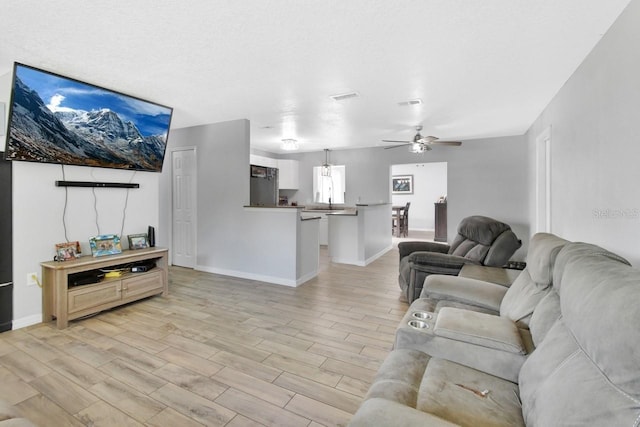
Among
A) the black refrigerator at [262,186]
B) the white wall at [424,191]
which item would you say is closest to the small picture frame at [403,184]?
the white wall at [424,191]

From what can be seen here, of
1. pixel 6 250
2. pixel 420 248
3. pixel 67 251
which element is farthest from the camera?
pixel 420 248

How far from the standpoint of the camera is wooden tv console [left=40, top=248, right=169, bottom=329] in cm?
284

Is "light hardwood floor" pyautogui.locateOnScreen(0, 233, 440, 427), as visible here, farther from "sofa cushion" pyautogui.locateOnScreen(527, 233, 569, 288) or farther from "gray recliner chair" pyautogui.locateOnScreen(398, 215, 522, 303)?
"sofa cushion" pyautogui.locateOnScreen(527, 233, 569, 288)

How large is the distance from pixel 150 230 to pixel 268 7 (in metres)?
3.22

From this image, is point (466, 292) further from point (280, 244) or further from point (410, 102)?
point (280, 244)

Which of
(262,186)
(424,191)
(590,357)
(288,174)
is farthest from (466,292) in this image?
(424,191)

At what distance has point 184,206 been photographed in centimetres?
513

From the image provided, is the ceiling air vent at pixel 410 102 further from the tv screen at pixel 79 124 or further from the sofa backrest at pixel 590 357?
the tv screen at pixel 79 124

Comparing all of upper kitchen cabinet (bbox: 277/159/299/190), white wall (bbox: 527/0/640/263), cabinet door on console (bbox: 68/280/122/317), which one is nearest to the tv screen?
cabinet door on console (bbox: 68/280/122/317)

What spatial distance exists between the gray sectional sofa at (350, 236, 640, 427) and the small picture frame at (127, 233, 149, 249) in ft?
11.5

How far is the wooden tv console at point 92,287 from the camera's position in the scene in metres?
2.84

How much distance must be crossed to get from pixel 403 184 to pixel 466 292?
30.5 ft

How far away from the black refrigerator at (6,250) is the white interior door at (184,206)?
233 centimetres

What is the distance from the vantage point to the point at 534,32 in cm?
211
